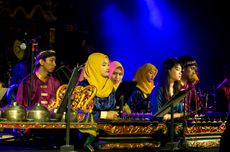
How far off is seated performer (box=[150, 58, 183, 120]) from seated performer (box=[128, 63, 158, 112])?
0.49 m

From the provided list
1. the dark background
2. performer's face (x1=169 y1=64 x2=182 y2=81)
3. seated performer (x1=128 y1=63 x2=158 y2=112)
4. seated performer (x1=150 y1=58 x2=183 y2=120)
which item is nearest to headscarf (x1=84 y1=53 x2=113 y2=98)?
A: seated performer (x1=150 y1=58 x2=183 y2=120)

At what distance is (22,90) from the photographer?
748 cm

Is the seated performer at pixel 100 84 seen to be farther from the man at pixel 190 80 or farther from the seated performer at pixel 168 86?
the man at pixel 190 80

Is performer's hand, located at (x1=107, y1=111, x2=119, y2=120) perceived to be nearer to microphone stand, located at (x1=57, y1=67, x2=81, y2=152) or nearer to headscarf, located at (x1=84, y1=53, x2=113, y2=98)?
headscarf, located at (x1=84, y1=53, x2=113, y2=98)

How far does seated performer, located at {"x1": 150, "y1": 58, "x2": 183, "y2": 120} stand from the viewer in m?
7.82

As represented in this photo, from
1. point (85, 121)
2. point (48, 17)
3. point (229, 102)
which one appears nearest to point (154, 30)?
point (48, 17)

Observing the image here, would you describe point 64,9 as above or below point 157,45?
above

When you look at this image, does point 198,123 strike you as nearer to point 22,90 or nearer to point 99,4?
point 22,90

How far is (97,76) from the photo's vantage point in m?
7.26

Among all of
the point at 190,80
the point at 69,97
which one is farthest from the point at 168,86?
the point at 69,97

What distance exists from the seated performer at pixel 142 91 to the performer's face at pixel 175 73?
27.1 inches

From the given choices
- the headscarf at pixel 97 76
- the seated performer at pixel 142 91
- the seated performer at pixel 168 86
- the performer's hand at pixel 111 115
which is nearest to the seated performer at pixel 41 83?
the headscarf at pixel 97 76

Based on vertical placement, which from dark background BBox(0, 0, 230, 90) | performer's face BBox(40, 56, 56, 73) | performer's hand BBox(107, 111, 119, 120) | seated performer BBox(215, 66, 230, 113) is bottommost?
performer's hand BBox(107, 111, 119, 120)

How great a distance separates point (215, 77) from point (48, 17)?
4926 mm
